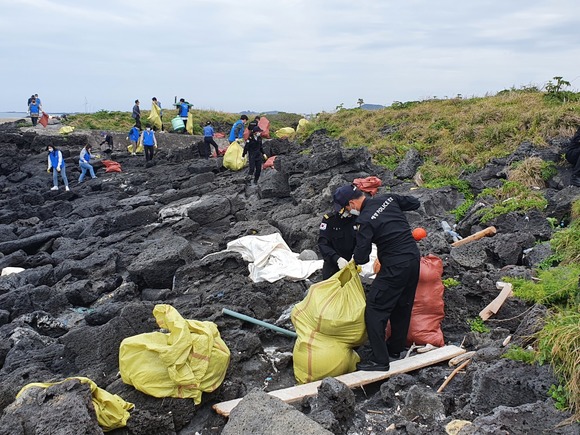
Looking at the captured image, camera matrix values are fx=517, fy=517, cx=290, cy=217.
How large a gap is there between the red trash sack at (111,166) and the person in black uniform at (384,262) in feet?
57.3

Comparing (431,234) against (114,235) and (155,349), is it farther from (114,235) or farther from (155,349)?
(114,235)

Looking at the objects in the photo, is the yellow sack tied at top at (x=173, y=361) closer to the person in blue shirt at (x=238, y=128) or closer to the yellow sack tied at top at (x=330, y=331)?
the yellow sack tied at top at (x=330, y=331)

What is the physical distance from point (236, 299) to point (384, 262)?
2.54 metres

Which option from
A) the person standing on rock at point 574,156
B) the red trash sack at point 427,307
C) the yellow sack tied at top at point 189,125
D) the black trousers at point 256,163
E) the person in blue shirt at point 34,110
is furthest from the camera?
the person in blue shirt at point 34,110

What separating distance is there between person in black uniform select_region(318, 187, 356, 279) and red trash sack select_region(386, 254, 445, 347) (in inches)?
33.9

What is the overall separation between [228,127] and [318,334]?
25390 mm

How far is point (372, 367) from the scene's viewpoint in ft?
15.9

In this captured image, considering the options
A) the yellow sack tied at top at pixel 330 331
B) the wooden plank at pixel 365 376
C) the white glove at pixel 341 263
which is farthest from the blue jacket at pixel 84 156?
the wooden plank at pixel 365 376

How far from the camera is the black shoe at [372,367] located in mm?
4789

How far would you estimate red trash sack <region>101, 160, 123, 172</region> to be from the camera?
2064cm

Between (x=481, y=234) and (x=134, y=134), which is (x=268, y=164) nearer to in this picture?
(x=481, y=234)

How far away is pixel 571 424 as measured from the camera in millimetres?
3227

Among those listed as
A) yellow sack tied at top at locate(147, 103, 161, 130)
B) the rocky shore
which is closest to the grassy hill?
the rocky shore

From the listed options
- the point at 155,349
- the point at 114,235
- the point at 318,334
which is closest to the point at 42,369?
the point at 155,349
